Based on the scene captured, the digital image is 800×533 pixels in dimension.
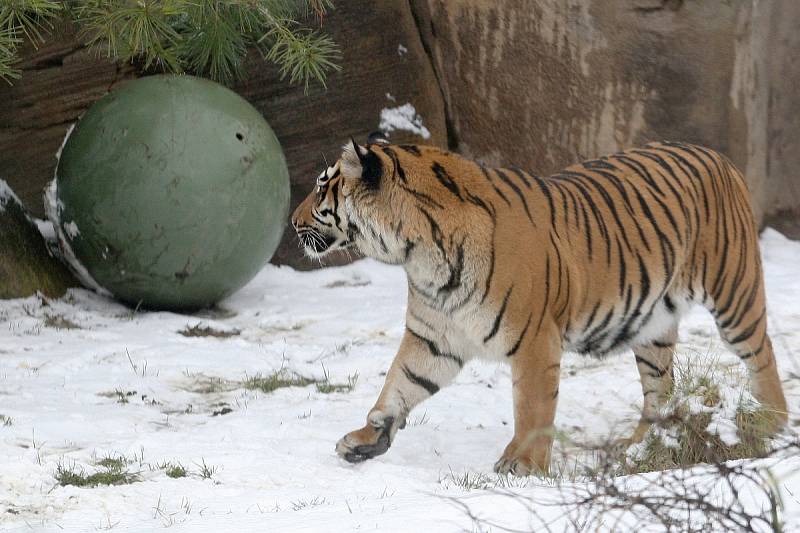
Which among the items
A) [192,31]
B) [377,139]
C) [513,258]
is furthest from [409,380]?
[192,31]

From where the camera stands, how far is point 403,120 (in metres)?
8.35

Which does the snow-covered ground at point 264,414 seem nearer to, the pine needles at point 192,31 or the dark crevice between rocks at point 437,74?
the dark crevice between rocks at point 437,74

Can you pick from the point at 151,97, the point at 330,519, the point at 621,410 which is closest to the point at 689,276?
the point at 621,410

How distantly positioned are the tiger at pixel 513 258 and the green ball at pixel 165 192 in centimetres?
220

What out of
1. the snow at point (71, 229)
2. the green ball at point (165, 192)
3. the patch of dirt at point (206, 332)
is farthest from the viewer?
the snow at point (71, 229)

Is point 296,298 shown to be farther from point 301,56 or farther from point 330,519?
point 330,519

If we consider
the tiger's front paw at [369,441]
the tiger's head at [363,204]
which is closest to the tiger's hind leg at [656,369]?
the tiger's front paw at [369,441]

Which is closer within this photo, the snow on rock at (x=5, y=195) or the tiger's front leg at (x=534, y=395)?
the tiger's front leg at (x=534, y=395)

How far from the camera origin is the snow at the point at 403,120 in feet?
27.2

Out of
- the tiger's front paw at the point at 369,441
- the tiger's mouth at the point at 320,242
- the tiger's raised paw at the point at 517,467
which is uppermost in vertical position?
the tiger's mouth at the point at 320,242

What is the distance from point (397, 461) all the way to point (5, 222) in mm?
3462

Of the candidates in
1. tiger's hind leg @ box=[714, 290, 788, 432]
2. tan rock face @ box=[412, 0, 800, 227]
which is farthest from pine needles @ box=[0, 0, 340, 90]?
tiger's hind leg @ box=[714, 290, 788, 432]

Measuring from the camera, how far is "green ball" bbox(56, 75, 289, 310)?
6.64 meters

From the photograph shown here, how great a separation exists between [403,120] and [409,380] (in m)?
4.12
